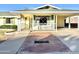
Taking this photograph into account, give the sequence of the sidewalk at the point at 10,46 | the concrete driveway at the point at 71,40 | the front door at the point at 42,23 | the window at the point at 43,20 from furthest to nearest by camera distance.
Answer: the window at the point at 43,20 < the front door at the point at 42,23 < the concrete driveway at the point at 71,40 < the sidewalk at the point at 10,46

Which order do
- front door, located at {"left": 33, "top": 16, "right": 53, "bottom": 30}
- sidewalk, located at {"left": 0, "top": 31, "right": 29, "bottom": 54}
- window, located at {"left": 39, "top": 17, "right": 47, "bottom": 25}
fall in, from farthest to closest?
1. window, located at {"left": 39, "top": 17, "right": 47, "bottom": 25}
2. front door, located at {"left": 33, "top": 16, "right": 53, "bottom": 30}
3. sidewalk, located at {"left": 0, "top": 31, "right": 29, "bottom": 54}

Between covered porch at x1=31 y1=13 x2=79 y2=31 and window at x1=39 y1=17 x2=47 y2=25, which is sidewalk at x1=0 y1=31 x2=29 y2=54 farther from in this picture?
window at x1=39 y1=17 x2=47 y2=25

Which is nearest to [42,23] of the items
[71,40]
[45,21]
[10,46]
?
[45,21]

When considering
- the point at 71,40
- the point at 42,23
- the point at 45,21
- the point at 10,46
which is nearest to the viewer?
the point at 10,46

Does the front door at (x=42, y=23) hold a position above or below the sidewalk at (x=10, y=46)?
below

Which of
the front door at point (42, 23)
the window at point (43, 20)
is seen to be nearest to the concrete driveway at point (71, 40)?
the front door at point (42, 23)

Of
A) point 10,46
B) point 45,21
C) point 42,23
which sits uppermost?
point 10,46

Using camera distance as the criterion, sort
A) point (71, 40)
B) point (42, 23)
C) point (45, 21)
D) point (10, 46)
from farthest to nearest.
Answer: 1. point (45, 21)
2. point (42, 23)
3. point (71, 40)
4. point (10, 46)

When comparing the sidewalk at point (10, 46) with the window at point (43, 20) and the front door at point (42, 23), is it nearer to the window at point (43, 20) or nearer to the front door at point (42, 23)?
the front door at point (42, 23)

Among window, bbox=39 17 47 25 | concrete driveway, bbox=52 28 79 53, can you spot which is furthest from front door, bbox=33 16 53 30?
concrete driveway, bbox=52 28 79 53

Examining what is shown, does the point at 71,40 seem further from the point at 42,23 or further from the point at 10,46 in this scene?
the point at 42,23

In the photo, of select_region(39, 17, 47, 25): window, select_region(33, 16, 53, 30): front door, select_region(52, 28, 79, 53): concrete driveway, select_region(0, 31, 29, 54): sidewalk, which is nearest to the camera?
select_region(0, 31, 29, 54): sidewalk

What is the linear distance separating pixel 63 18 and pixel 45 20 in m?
2.38
